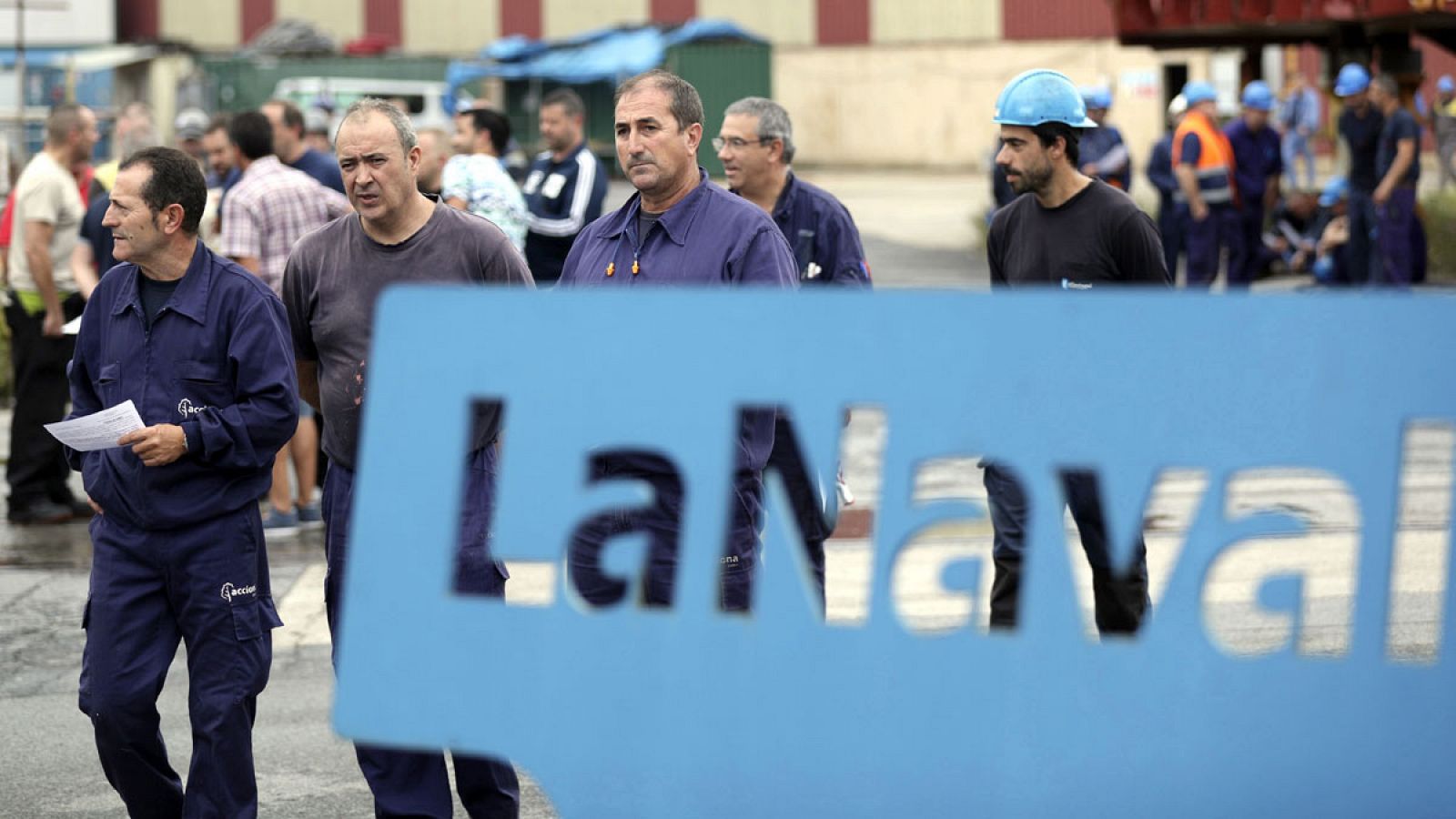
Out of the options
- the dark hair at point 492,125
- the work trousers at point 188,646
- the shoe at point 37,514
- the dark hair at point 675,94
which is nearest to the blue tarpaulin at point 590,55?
the dark hair at point 492,125

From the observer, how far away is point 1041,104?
5812 millimetres

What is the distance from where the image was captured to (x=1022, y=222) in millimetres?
6074

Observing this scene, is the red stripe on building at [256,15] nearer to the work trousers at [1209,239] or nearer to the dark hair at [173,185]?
the work trousers at [1209,239]

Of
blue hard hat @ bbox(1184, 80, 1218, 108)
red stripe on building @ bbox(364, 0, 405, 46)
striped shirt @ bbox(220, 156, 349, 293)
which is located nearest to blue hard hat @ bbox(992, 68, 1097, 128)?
striped shirt @ bbox(220, 156, 349, 293)

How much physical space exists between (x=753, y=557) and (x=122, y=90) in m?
38.8

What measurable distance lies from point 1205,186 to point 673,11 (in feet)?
99.5

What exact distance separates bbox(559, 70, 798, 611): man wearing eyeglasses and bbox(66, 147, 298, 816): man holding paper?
0.82m

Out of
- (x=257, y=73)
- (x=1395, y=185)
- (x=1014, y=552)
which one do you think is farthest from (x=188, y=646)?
(x=257, y=73)

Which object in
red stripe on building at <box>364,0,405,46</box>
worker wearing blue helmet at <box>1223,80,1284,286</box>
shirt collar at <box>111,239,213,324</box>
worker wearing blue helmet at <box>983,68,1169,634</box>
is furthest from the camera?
red stripe on building at <box>364,0,405,46</box>

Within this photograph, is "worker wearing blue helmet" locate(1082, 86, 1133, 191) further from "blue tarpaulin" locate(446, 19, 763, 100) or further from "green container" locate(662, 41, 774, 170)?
"green container" locate(662, 41, 774, 170)

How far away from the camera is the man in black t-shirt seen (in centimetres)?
1586

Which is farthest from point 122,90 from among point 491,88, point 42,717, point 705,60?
point 42,717

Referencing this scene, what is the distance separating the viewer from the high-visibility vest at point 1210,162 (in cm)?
1568

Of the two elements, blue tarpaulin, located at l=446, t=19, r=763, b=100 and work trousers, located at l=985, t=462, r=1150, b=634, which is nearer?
work trousers, located at l=985, t=462, r=1150, b=634
